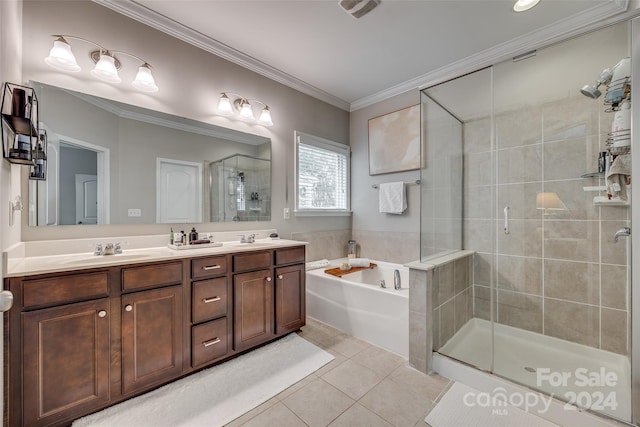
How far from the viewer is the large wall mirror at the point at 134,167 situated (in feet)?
5.39

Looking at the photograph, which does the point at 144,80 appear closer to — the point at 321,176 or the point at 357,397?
the point at 321,176

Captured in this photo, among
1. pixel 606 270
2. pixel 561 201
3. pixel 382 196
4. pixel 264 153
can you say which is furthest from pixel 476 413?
pixel 264 153

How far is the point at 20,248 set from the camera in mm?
1450

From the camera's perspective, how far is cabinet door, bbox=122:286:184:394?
4.90ft

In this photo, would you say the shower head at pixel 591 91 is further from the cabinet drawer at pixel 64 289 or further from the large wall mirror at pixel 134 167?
the cabinet drawer at pixel 64 289

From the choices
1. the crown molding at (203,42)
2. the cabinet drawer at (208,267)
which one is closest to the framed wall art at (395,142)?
the crown molding at (203,42)

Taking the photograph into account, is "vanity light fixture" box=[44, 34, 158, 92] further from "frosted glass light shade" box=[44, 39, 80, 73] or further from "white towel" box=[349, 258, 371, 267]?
"white towel" box=[349, 258, 371, 267]

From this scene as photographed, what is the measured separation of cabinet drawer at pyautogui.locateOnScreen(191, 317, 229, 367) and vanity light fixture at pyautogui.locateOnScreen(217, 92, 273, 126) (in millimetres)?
1828

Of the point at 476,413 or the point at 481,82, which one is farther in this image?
the point at 481,82

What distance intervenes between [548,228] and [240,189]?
2.75 meters

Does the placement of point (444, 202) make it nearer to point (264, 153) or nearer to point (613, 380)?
point (613, 380)

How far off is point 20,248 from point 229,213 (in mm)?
1309

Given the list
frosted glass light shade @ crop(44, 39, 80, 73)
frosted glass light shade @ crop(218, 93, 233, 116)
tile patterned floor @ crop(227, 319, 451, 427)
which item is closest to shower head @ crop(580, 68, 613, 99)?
tile patterned floor @ crop(227, 319, 451, 427)

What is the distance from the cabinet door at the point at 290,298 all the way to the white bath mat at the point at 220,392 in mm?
218
